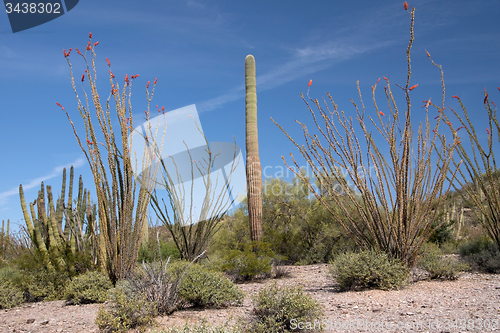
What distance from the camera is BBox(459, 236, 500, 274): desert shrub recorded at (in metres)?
7.29

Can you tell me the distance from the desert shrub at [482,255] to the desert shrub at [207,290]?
5408 mm

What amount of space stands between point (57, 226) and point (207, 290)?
4554mm

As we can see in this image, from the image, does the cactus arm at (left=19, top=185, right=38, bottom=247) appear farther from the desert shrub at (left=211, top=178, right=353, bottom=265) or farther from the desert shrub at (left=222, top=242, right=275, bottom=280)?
the desert shrub at (left=211, top=178, right=353, bottom=265)

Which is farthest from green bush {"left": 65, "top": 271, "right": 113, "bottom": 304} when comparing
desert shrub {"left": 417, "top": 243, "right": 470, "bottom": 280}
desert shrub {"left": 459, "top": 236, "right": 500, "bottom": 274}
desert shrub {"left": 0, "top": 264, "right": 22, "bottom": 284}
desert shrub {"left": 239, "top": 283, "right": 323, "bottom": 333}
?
desert shrub {"left": 459, "top": 236, "right": 500, "bottom": 274}

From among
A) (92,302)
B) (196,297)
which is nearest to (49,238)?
(92,302)

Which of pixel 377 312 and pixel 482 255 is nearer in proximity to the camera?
pixel 377 312

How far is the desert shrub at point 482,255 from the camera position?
23.9 feet

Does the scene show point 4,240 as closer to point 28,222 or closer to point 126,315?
point 28,222

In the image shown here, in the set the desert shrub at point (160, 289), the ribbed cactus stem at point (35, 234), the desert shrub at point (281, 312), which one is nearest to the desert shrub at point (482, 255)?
the desert shrub at point (281, 312)

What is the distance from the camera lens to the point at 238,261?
7.84m

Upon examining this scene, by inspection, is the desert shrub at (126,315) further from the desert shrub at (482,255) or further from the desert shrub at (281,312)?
the desert shrub at (482,255)

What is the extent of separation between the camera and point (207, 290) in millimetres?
4750

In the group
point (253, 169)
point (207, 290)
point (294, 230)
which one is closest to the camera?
point (207, 290)

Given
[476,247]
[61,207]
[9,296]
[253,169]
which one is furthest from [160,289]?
[476,247]
